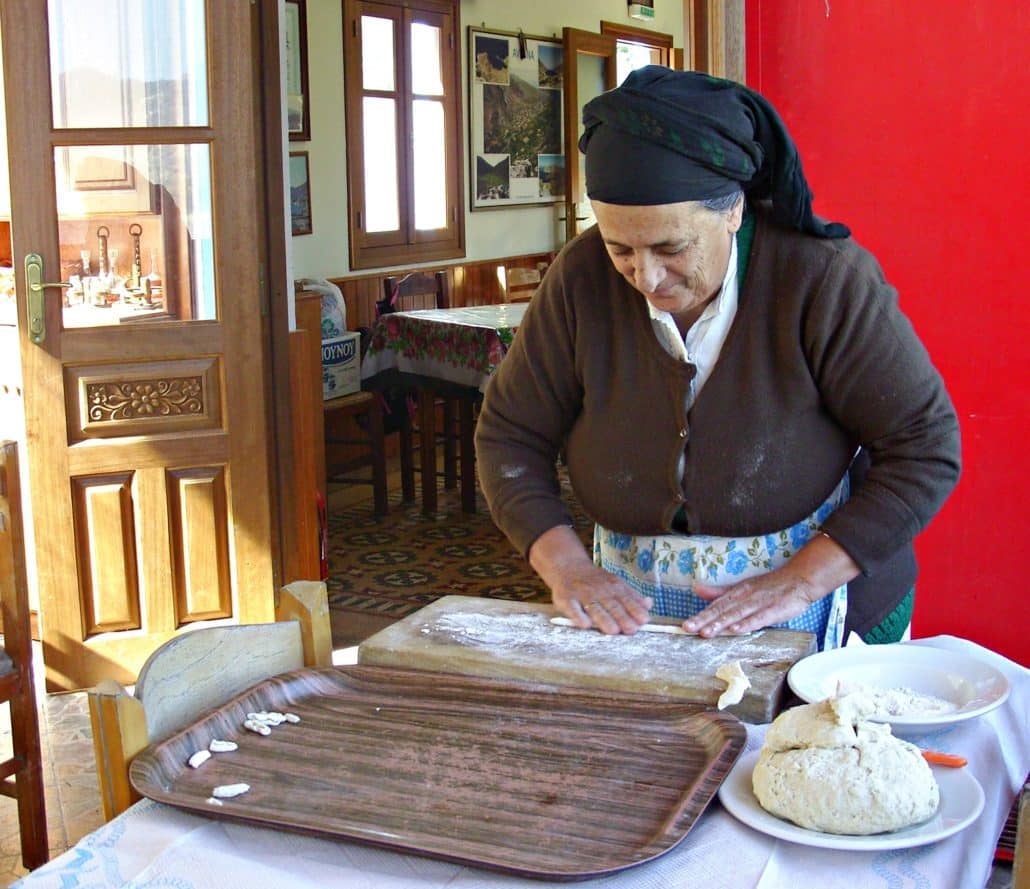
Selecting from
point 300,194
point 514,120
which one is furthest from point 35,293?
point 514,120

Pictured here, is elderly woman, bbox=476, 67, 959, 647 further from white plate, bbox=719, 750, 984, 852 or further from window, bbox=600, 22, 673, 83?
window, bbox=600, 22, 673, 83

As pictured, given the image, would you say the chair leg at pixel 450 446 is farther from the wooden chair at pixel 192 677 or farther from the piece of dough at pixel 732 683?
the piece of dough at pixel 732 683

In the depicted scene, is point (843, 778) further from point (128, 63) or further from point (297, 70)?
point (297, 70)

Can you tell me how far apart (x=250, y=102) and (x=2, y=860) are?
2168 millimetres

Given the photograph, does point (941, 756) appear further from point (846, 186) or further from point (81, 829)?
point (81, 829)

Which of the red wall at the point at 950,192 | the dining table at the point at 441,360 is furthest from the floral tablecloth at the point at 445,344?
the red wall at the point at 950,192

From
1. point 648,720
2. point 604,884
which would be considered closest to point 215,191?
point 648,720

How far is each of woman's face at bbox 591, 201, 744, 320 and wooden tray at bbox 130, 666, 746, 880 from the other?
1.89 ft

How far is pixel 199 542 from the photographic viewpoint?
4078 mm

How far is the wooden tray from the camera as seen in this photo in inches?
48.1

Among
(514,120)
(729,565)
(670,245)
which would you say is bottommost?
(729,565)

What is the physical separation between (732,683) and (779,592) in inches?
12.4

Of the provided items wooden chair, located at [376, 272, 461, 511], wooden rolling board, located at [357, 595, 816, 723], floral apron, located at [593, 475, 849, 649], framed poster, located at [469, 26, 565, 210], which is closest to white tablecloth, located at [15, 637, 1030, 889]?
wooden rolling board, located at [357, 595, 816, 723]

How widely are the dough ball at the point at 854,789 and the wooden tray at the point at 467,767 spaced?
84mm
